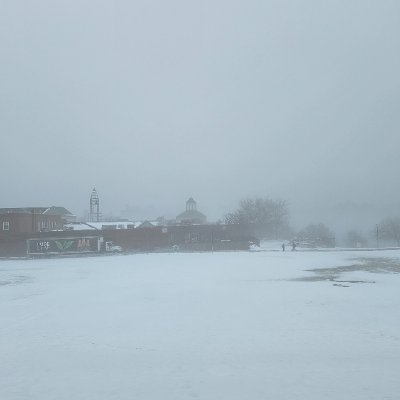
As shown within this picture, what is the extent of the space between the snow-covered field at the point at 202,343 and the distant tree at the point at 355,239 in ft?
289

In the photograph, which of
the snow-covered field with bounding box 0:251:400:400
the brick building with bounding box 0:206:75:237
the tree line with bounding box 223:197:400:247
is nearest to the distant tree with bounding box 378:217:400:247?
the tree line with bounding box 223:197:400:247

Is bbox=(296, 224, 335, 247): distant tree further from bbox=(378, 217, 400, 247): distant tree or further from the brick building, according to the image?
the brick building

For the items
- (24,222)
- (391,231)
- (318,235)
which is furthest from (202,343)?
(391,231)

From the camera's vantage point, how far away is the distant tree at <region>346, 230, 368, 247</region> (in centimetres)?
11000

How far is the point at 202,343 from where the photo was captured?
1303 centimetres

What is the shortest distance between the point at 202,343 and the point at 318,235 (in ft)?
312

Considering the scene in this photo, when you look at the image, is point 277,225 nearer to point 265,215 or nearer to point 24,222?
point 265,215

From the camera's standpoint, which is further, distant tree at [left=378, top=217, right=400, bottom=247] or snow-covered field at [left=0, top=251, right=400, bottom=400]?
distant tree at [left=378, top=217, right=400, bottom=247]

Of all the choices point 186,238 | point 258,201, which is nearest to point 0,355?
point 186,238

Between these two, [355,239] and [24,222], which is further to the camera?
[355,239]

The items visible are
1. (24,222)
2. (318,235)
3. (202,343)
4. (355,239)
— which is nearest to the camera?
(202,343)

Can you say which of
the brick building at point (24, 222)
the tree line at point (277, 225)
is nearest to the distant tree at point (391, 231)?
the tree line at point (277, 225)

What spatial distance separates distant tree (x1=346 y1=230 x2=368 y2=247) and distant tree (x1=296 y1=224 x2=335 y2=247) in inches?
204

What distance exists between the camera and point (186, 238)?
267ft
